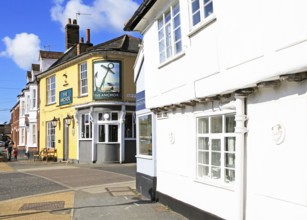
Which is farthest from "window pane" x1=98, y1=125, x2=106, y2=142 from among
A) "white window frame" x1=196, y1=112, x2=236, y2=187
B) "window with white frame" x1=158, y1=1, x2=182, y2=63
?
"white window frame" x1=196, y1=112, x2=236, y2=187

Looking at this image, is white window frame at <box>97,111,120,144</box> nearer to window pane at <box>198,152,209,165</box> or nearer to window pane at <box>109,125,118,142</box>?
window pane at <box>109,125,118,142</box>

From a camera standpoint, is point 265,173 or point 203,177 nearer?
point 265,173

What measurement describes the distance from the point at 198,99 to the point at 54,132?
23.8 metres

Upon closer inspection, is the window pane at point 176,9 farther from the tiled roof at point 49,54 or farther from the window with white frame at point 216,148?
the tiled roof at point 49,54

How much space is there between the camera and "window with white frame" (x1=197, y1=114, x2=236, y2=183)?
7.80 m

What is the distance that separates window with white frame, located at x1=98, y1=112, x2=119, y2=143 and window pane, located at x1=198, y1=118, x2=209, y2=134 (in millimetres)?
16463

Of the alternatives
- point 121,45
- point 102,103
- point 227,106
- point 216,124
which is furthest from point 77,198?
point 121,45

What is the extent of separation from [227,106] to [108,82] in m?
18.0

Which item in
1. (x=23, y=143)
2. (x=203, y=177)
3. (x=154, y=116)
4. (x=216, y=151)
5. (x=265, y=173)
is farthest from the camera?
(x=23, y=143)


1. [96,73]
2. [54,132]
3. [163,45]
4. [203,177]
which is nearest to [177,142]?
[203,177]

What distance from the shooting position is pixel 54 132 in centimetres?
3100

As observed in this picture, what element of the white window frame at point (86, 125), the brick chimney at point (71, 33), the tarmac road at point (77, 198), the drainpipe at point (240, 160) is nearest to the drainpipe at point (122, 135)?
the white window frame at point (86, 125)

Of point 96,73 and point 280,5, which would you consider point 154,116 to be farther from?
point 96,73

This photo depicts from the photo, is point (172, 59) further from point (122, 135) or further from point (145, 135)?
point (122, 135)
